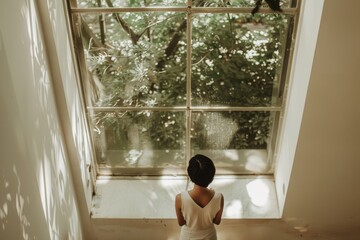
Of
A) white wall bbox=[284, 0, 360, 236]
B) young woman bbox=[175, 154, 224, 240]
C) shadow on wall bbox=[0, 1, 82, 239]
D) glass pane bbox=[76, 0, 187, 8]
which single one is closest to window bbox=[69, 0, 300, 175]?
glass pane bbox=[76, 0, 187, 8]

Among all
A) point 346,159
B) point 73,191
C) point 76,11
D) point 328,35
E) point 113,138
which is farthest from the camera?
point 113,138

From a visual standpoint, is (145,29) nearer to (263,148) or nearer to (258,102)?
(258,102)

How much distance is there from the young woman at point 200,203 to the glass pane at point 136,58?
0.76m

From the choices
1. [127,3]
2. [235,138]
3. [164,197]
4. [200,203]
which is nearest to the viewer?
[200,203]

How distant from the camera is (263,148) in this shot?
340 cm

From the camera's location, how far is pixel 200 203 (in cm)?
258

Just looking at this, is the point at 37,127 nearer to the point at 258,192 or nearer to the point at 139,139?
the point at 139,139

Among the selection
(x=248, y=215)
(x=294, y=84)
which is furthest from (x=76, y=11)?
(x=248, y=215)

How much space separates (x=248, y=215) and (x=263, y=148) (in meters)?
0.50

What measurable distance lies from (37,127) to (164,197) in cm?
141

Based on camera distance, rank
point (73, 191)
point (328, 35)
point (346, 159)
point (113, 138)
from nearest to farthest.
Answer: point (328, 35) → point (346, 159) → point (73, 191) → point (113, 138)

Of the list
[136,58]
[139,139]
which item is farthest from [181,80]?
[139,139]

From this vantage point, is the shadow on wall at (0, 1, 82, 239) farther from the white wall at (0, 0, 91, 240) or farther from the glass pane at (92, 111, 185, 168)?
the glass pane at (92, 111, 185, 168)

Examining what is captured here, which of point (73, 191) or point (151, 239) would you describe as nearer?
point (73, 191)
